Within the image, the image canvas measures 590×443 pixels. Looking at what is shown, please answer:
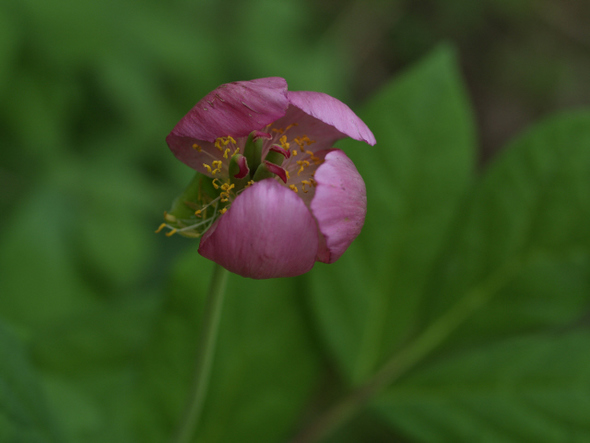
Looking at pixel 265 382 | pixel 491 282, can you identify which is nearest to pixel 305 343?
pixel 265 382

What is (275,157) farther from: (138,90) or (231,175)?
(138,90)

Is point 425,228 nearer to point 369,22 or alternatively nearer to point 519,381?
point 519,381

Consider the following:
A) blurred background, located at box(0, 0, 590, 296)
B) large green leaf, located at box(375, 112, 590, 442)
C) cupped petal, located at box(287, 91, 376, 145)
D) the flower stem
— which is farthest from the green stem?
blurred background, located at box(0, 0, 590, 296)

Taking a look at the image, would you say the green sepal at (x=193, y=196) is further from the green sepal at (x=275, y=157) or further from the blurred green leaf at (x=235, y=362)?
the blurred green leaf at (x=235, y=362)

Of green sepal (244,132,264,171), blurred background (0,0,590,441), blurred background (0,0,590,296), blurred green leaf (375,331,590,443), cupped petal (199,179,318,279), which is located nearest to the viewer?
cupped petal (199,179,318,279)

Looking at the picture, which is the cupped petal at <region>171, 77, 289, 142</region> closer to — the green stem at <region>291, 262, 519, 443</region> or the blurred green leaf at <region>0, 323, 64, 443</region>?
the blurred green leaf at <region>0, 323, 64, 443</region>

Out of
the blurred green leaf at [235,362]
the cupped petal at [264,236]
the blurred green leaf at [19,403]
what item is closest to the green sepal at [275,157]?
the cupped petal at [264,236]
